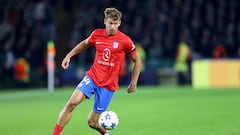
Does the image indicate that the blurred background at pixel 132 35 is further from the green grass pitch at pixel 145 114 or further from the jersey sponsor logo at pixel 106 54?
the jersey sponsor logo at pixel 106 54

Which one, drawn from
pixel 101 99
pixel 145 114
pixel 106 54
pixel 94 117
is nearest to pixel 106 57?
pixel 106 54

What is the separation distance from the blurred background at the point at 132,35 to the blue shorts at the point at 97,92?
23264 millimetres

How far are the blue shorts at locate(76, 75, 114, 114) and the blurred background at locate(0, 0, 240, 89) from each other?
2326cm

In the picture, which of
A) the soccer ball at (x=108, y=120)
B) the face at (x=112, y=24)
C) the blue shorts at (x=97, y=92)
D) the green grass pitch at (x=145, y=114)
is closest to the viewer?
the face at (x=112, y=24)

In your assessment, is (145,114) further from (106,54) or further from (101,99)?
(106,54)

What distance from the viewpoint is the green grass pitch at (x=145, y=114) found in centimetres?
1470

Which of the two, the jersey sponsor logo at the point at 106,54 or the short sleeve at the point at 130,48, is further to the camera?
the short sleeve at the point at 130,48

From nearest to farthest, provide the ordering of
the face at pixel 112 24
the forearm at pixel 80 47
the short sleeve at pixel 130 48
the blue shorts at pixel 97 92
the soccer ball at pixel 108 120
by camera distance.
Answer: the face at pixel 112 24
the soccer ball at pixel 108 120
the blue shorts at pixel 97 92
the short sleeve at pixel 130 48
the forearm at pixel 80 47

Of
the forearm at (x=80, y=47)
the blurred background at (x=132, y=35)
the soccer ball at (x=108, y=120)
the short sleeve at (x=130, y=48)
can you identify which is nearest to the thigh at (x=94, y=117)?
the soccer ball at (x=108, y=120)

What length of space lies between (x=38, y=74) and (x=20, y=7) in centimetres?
439

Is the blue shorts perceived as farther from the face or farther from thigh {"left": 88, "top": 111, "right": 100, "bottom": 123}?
the face

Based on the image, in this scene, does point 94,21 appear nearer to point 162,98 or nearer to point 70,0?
point 70,0

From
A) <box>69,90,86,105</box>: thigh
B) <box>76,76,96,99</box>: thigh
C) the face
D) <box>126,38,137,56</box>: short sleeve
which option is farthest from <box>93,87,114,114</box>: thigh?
the face

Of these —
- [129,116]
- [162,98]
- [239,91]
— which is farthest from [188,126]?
[239,91]
